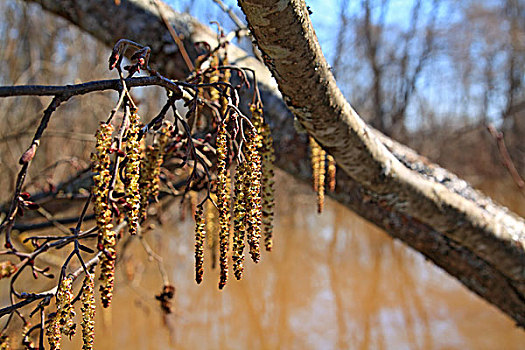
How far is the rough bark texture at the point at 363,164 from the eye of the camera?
0.63 meters

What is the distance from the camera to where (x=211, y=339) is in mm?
3643

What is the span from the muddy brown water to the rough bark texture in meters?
2.07

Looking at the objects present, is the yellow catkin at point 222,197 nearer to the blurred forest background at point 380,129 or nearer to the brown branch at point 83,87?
the brown branch at point 83,87

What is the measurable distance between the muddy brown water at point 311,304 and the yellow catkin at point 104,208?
2636 mm

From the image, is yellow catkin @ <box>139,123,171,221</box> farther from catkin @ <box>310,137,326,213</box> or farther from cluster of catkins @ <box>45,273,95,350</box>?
catkin @ <box>310,137,326,213</box>

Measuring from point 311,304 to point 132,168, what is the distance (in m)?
4.03

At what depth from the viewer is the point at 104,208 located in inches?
16.7

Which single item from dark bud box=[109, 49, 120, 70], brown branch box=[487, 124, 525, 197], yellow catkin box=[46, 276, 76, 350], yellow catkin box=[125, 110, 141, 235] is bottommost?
yellow catkin box=[46, 276, 76, 350]

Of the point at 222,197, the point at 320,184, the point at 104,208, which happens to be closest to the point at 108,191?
the point at 104,208

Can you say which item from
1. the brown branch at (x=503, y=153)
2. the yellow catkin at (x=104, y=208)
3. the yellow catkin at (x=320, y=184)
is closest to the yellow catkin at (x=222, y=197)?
the yellow catkin at (x=104, y=208)

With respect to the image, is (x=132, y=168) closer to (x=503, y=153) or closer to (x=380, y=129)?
(x=503, y=153)

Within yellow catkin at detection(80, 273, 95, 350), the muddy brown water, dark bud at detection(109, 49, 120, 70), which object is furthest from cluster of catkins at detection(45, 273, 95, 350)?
the muddy brown water

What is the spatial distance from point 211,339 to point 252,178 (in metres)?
3.43

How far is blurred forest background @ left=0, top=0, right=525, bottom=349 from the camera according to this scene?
10.8 feet
